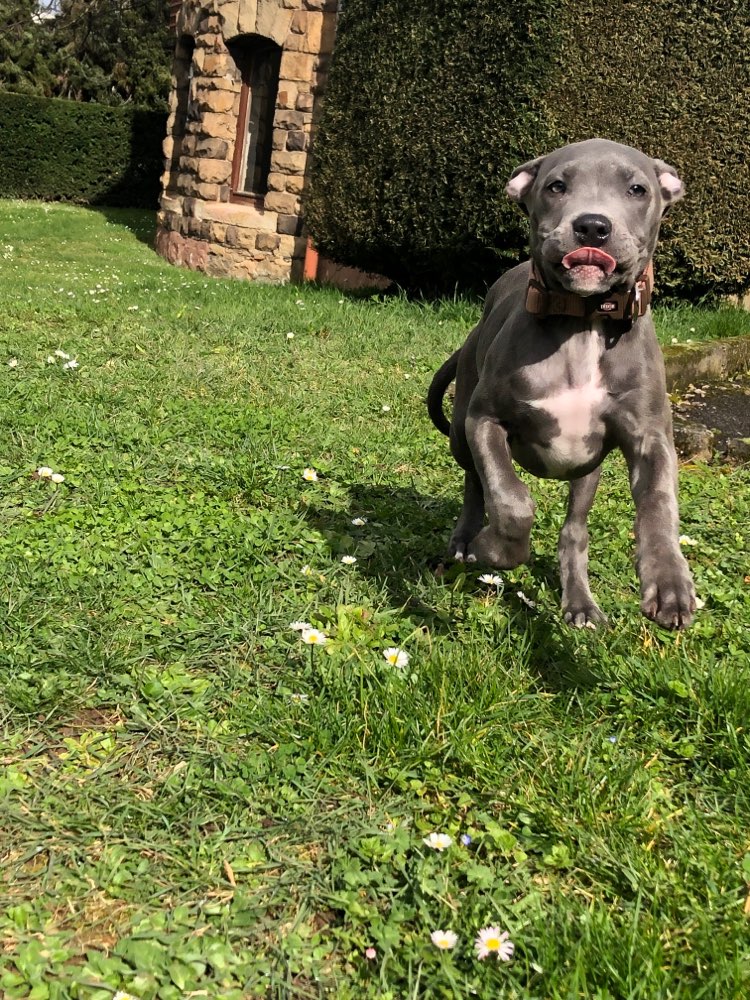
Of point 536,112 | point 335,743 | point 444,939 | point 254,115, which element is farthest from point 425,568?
point 254,115

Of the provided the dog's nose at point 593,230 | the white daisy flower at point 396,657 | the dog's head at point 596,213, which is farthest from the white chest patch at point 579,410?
the white daisy flower at point 396,657

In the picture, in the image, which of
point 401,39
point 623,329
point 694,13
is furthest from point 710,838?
point 401,39

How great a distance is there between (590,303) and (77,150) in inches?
915

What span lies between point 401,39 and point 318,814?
29.8 ft

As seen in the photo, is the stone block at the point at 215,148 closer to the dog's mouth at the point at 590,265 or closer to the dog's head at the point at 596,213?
the dog's head at the point at 596,213

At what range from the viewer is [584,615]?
3.17 m

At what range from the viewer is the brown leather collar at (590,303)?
2.60 m

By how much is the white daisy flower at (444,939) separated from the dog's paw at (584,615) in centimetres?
140

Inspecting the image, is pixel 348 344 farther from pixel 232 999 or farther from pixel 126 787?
pixel 232 999

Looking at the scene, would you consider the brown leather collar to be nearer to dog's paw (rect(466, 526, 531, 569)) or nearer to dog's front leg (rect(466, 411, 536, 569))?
dog's front leg (rect(466, 411, 536, 569))

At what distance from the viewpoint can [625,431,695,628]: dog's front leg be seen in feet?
7.38

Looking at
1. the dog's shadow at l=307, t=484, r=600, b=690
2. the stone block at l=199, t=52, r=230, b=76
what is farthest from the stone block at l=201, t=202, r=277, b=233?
the dog's shadow at l=307, t=484, r=600, b=690

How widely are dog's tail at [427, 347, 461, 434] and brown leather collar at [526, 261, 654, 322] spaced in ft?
3.38

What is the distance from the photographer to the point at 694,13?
8.45 m
